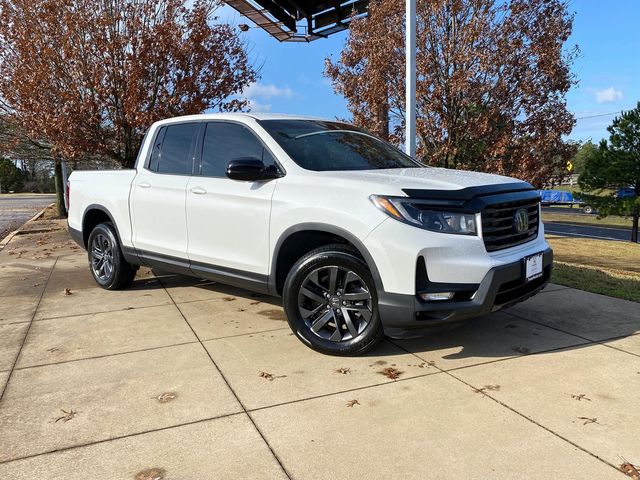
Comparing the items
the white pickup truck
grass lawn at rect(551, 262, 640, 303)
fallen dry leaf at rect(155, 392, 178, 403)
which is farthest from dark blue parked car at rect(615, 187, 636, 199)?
fallen dry leaf at rect(155, 392, 178, 403)

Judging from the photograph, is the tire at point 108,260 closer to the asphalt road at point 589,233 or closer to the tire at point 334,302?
the tire at point 334,302

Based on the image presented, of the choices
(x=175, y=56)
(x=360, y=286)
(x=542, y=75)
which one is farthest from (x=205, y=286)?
(x=542, y=75)

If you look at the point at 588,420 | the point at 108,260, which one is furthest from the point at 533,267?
the point at 108,260

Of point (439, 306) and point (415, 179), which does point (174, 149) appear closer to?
point (415, 179)

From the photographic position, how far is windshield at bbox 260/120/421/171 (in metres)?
4.49

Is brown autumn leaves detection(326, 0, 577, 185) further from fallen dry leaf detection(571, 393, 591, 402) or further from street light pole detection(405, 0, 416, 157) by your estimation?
fallen dry leaf detection(571, 393, 591, 402)

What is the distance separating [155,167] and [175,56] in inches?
256

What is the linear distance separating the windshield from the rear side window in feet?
3.21

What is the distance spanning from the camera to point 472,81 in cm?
1129

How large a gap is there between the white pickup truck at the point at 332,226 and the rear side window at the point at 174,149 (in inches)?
0.7

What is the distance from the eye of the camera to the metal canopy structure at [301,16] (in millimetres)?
19375

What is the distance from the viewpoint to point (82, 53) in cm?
1109

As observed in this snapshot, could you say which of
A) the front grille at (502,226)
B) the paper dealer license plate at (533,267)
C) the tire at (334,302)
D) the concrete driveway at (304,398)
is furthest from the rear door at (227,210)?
the paper dealer license plate at (533,267)

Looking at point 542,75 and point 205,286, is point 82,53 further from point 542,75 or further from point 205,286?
point 542,75
